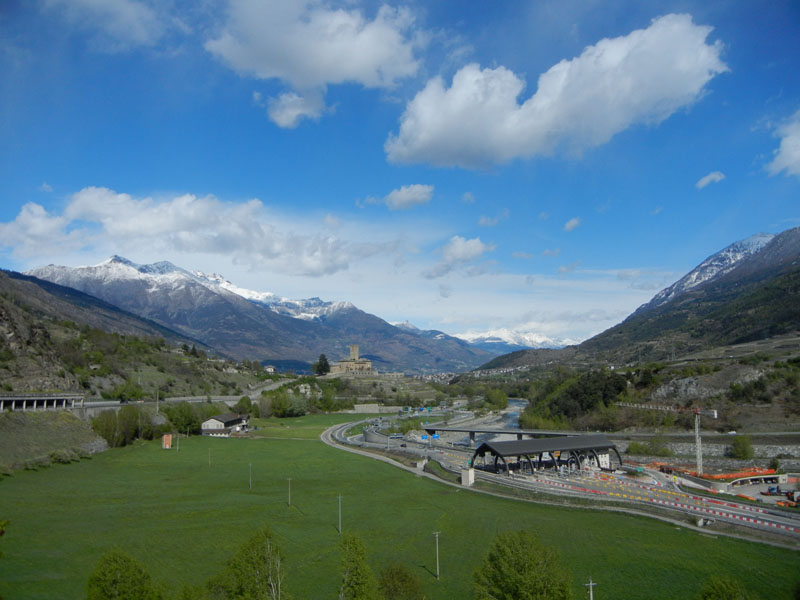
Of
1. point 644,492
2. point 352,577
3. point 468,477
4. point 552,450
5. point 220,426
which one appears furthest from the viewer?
point 220,426

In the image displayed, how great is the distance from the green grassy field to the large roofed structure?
7548 millimetres

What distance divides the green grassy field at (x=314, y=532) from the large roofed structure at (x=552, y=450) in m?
7.55

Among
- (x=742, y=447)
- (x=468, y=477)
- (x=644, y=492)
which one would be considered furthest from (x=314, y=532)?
(x=742, y=447)

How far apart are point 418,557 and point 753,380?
67.5 metres

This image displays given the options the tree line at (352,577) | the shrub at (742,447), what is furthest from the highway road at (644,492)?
the tree line at (352,577)

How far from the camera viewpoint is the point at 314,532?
3344cm

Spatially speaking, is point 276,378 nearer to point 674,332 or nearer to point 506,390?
point 506,390

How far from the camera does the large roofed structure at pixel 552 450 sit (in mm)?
52375

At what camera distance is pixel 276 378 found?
545 ft

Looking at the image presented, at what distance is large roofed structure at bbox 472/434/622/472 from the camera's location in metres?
52.4

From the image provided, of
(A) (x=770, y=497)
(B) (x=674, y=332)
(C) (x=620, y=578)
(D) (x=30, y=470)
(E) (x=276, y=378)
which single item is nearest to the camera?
(C) (x=620, y=578)

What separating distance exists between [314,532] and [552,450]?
95.9ft

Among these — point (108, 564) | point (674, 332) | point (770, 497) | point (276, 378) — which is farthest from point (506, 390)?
point (108, 564)

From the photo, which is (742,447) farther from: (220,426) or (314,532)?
(220,426)
